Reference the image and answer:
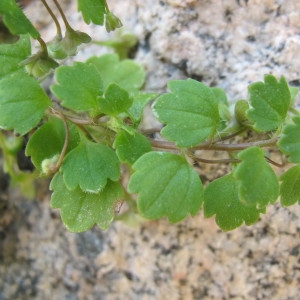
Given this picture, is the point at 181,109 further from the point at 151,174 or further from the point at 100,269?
the point at 100,269

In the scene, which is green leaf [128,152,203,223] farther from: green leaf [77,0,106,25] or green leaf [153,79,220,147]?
green leaf [77,0,106,25]

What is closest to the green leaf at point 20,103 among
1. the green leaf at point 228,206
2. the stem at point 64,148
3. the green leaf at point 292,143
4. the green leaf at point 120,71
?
the stem at point 64,148

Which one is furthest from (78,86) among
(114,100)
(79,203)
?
(79,203)

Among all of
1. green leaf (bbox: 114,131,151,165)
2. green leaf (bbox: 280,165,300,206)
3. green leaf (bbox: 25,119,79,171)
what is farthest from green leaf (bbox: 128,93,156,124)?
green leaf (bbox: 280,165,300,206)

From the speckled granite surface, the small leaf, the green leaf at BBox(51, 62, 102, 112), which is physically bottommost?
the speckled granite surface

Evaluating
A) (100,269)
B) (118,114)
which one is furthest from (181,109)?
(100,269)

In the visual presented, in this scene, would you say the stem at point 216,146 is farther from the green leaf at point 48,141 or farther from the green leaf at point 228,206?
the green leaf at point 48,141
